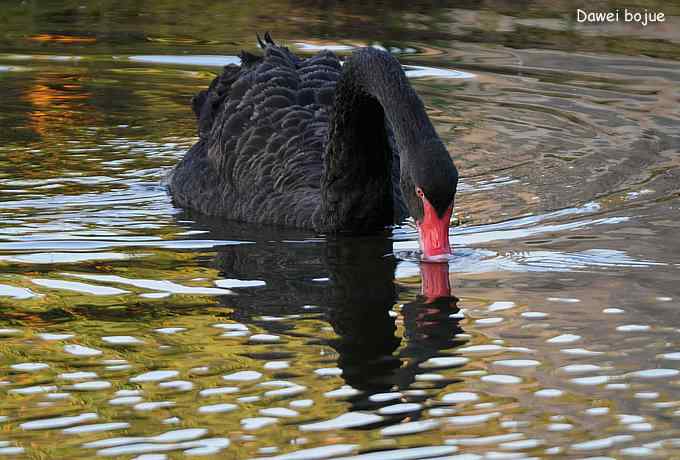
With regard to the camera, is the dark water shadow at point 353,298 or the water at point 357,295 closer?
the water at point 357,295

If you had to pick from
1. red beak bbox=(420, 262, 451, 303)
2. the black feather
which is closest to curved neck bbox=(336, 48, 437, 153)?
the black feather

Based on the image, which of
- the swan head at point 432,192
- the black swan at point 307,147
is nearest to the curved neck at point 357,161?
the black swan at point 307,147

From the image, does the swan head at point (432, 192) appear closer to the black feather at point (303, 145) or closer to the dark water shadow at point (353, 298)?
the dark water shadow at point (353, 298)

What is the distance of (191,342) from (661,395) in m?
1.86

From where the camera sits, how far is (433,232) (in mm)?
6863

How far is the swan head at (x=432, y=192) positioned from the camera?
6.62 m

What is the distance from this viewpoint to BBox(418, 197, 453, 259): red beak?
6766 mm

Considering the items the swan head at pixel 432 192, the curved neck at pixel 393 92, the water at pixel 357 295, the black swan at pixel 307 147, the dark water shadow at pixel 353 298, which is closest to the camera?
the water at pixel 357 295

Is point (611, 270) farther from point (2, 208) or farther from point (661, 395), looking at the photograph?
point (2, 208)

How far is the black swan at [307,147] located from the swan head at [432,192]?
31 cm

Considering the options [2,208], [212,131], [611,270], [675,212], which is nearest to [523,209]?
[675,212]

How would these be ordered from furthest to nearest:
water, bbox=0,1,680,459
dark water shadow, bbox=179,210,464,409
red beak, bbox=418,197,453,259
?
red beak, bbox=418,197,453,259, dark water shadow, bbox=179,210,464,409, water, bbox=0,1,680,459

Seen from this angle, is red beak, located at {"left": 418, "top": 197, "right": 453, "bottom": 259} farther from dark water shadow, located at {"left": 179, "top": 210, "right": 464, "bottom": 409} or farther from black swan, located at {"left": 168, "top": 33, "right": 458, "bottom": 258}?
black swan, located at {"left": 168, "top": 33, "right": 458, "bottom": 258}

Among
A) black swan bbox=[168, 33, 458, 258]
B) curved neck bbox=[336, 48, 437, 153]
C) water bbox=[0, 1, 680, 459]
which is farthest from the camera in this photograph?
black swan bbox=[168, 33, 458, 258]
